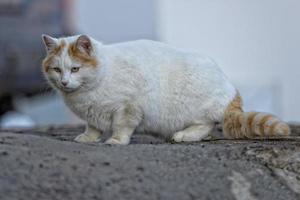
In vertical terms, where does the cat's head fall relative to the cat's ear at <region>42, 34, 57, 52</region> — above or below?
below

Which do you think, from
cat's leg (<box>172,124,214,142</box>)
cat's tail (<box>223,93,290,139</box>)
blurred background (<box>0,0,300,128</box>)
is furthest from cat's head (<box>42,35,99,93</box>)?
blurred background (<box>0,0,300,128</box>)

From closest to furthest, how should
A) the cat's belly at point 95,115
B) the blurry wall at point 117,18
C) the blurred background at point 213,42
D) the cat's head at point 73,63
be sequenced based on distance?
the cat's head at point 73,63 → the cat's belly at point 95,115 → the blurred background at point 213,42 → the blurry wall at point 117,18

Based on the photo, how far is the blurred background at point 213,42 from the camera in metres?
10.9

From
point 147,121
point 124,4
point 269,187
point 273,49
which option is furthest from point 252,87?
point 269,187

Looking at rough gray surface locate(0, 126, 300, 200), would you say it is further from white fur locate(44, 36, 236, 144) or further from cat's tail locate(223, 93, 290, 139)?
white fur locate(44, 36, 236, 144)

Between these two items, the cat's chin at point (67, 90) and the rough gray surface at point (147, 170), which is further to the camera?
the cat's chin at point (67, 90)

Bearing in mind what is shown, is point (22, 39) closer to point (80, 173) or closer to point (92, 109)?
point (92, 109)

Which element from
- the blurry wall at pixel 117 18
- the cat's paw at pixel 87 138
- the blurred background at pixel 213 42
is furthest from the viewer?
the blurry wall at pixel 117 18

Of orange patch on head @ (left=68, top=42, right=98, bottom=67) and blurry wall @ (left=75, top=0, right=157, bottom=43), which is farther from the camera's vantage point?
blurry wall @ (left=75, top=0, right=157, bottom=43)

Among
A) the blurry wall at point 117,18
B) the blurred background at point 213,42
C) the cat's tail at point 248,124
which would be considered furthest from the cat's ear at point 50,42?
the blurry wall at point 117,18

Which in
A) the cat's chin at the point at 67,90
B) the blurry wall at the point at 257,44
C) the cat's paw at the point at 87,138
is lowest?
the blurry wall at the point at 257,44

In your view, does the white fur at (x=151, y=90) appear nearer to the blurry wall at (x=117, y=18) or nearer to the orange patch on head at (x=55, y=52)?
the orange patch on head at (x=55, y=52)

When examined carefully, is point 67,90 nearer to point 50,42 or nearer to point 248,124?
point 50,42

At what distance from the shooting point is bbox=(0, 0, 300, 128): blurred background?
10.9 meters
